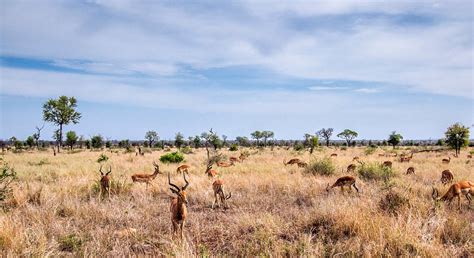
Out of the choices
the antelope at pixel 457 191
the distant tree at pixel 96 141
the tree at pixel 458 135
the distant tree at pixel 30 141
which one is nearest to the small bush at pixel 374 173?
the antelope at pixel 457 191

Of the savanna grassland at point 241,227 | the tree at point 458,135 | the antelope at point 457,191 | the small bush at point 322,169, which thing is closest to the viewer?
the savanna grassland at point 241,227

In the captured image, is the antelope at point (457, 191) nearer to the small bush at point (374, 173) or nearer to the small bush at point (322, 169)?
the small bush at point (374, 173)

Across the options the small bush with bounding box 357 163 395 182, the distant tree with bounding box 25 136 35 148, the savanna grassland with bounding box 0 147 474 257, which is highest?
the distant tree with bounding box 25 136 35 148

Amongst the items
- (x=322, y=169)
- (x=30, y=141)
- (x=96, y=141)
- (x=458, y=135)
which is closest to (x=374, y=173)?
(x=322, y=169)

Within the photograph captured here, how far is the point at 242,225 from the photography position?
7.37m

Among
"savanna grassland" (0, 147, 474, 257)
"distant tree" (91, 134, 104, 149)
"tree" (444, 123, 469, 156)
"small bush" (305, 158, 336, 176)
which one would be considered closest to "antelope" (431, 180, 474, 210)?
"savanna grassland" (0, 147, 474, 257)

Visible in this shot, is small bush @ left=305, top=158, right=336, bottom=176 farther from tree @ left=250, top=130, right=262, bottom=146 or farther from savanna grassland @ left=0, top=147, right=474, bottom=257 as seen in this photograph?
tree @ left=250, top=130, right=262, bottom=146

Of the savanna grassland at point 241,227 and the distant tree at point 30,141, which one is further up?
the distant tree at point 30,141

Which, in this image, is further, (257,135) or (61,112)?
(257,135)

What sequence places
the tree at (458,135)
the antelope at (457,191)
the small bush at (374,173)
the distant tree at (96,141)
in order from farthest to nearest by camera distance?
the distant tree at (96,141), the tree at (458,135), the small bush at (374,173), the antelope at (457,191)

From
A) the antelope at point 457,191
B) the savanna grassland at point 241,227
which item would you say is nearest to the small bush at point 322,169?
the savanna grassland at point 241,227

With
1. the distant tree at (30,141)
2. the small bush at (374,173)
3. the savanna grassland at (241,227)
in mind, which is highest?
the distant tree at (30,141)

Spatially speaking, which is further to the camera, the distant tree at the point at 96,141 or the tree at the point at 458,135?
the distant tree at the point at 96,141

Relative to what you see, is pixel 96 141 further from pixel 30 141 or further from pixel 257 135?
pixel 257 135
